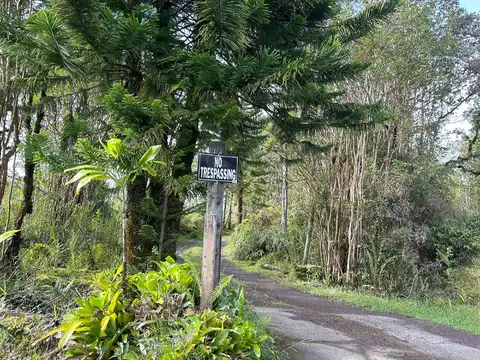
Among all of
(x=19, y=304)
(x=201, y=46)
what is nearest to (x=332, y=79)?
(x=201, y=46)

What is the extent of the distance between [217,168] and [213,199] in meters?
0.25

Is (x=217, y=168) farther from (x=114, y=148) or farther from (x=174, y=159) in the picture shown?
(x=114, y=148)

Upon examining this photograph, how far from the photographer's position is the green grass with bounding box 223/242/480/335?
4.85 metres

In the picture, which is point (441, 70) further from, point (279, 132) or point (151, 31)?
point (151, 31)

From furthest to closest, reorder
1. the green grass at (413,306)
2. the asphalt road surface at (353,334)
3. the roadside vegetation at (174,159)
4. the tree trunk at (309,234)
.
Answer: the tree trunk at (309,234) → the green grass at (413,306) → the asphalt road surface at (353,334) → the roadside vegetation at (174,159)

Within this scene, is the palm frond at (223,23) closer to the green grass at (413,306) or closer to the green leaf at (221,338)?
the green leaf at (221,338)

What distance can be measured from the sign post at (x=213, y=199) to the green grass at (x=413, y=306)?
3588mm

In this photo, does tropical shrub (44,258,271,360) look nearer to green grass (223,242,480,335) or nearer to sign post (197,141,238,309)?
sign post (197,141,238,309)

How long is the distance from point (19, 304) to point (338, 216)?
5484 mm

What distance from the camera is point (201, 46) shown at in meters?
3.08

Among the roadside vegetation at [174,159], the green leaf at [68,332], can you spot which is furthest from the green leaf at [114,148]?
the green leaf at [68,332]

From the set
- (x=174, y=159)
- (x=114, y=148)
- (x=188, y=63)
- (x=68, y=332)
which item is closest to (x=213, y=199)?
(x=174, y=159)

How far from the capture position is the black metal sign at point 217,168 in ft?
8.61

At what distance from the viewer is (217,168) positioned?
266 cm
